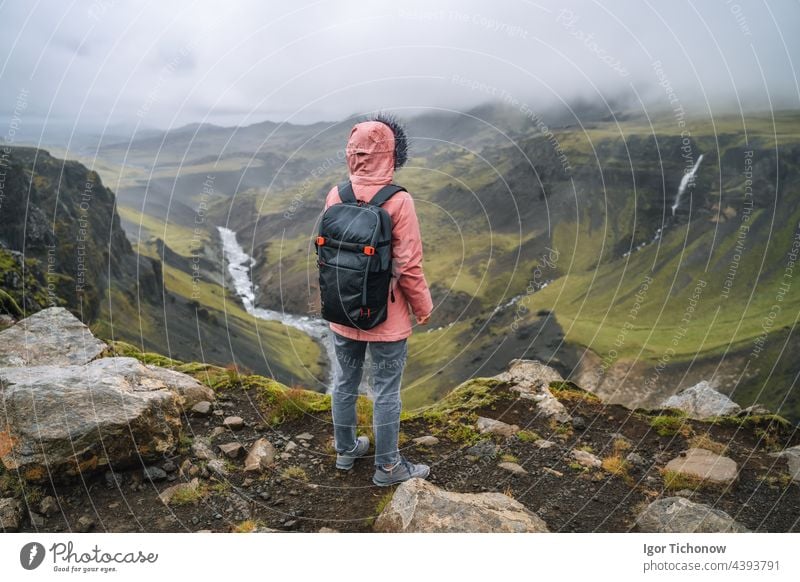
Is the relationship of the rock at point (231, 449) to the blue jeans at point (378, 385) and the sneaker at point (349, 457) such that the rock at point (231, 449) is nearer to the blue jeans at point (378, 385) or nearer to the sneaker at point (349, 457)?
the sneaker at point (349, 457)

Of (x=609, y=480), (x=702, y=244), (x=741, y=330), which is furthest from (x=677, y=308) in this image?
(x=609, y=480)

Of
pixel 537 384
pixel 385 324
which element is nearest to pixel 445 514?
pixel 385 324

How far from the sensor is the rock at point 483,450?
7363 mm

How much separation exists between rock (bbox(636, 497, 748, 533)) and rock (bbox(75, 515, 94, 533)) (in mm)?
5859

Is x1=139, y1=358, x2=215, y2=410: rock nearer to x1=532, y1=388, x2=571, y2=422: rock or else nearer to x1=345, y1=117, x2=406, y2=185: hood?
x1=345, y1=117, x2=406, y2=185: hood

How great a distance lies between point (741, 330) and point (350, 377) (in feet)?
395

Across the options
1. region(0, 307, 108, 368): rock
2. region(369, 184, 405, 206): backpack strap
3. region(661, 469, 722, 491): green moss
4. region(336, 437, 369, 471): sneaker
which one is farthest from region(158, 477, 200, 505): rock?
region(661, 469, 722, 491): green moss

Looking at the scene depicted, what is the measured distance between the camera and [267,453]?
701cm

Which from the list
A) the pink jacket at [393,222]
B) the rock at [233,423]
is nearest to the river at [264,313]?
the rock at [233,423]

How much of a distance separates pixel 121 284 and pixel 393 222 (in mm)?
109334

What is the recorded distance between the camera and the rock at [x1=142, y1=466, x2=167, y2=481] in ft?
A: 20.0
